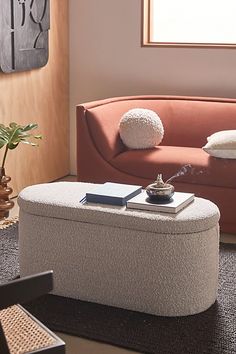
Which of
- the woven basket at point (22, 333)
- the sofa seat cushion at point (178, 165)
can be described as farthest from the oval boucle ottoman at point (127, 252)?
the sofa seat cushion at point (178, 165)

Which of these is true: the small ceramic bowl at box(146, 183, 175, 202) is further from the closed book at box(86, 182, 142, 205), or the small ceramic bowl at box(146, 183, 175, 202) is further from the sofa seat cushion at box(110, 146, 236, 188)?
the sofa seat cushion at box(110, 146, 236, 188)

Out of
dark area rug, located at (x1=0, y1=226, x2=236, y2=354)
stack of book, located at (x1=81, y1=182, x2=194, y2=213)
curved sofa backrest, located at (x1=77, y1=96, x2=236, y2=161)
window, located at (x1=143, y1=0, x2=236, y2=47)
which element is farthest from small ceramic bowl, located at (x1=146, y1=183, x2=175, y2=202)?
window, located at (x1=143, y1=0, x2=236, y2=47)

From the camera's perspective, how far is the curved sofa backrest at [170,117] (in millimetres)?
4172

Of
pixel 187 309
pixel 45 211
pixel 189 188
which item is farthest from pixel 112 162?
pixel 187 309

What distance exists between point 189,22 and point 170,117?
0.88m

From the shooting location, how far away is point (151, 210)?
2.76 metres

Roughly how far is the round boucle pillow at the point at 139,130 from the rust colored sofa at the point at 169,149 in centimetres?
5

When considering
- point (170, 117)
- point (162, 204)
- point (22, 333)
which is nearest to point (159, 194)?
point (162, 204)

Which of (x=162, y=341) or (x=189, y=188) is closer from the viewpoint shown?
(x=162, y=341)

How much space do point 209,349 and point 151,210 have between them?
618 mm

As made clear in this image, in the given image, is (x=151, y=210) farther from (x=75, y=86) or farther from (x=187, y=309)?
(x=75, y=86)

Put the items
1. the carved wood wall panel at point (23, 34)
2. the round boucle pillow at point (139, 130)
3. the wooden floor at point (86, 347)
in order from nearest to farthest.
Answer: the wooden floor at point (86, 347) < the round boucle pillow at point (139, 130) < the carved wood wall panel at point (23, 34)

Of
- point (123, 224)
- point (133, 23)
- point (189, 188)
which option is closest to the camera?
point (123, 224)

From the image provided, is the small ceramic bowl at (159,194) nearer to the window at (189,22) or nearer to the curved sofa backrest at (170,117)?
the curved sofa backrest at (170,117)
